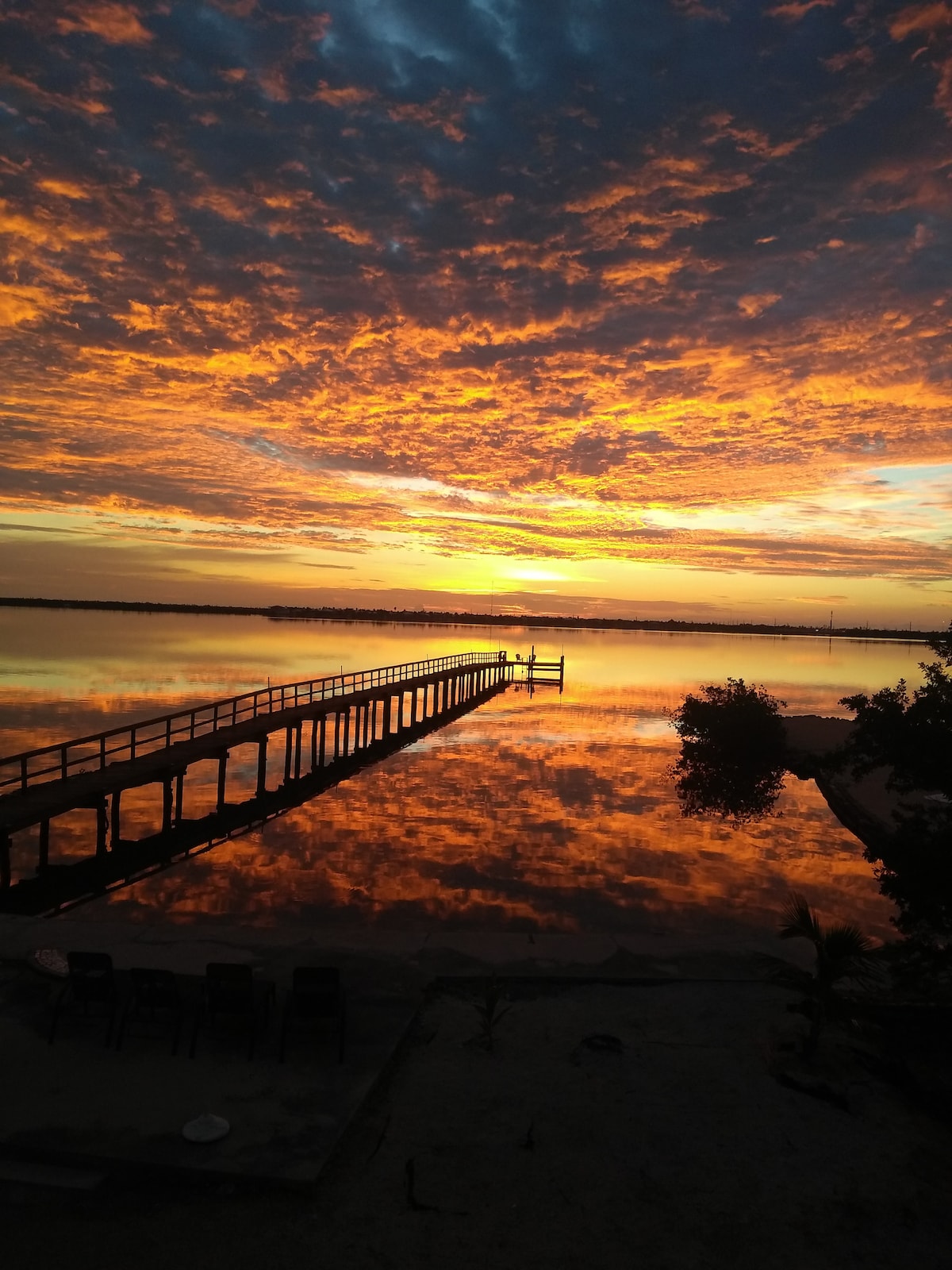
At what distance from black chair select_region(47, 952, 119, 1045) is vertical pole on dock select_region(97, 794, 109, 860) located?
12.7 m

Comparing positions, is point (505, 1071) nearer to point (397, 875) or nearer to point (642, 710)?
point (397, 875)

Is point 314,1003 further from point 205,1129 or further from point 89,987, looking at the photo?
point 89,987

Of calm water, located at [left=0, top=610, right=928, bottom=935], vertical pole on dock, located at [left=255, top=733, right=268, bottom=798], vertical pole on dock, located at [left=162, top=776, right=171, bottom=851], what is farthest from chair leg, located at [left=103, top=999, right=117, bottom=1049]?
vertical pole on dock, located at [left=255, top=733, right=268, bottom=798]

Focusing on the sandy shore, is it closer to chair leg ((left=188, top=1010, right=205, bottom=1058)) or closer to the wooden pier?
chair leg ((left=188, top=1010, right=205, bottom=1058))

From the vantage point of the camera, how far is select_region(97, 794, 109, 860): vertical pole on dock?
71.0 ft

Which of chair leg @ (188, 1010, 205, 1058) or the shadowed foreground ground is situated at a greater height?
chair leg @ (188, 1010, 205, 1058)

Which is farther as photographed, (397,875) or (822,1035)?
(397,875)

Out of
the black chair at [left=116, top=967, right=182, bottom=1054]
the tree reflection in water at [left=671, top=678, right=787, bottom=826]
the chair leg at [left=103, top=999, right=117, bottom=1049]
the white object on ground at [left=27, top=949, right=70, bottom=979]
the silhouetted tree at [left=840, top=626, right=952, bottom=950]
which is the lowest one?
the tree reflection in water at [left=671, top=678, right=787, bottom=826]

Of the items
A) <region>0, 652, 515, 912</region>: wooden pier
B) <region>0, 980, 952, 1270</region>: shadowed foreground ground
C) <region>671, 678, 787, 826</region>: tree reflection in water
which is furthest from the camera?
<region>671, 678, 787, 826</region>: tree reflection in water

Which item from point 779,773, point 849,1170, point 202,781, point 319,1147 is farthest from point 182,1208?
point 779,773

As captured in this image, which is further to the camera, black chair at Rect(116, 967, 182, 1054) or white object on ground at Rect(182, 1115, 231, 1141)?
black chair at Rect(116, 967, 182, 1054)

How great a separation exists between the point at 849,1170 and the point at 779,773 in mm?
34165

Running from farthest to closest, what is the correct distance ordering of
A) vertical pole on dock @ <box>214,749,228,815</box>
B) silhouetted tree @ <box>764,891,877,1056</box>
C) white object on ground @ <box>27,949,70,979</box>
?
vertical pole on dock @ <box>214,749,228,815</box> < white object on ground @ <box>27,949,70,979</box> < silhouetted tree @ <box>764,891,877,1056</box>

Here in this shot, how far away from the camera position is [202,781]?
3219 cm
